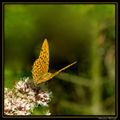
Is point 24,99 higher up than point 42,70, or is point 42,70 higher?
point 42,70

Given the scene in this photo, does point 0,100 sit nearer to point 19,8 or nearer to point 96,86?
point 19,8

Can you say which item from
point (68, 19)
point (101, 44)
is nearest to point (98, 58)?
point (101, 44)

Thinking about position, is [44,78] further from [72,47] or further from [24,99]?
[72,47]

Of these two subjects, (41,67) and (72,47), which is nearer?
(41,67)

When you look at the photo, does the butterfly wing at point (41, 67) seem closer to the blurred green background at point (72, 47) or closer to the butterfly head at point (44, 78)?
the butterfly head at point (44, 78)

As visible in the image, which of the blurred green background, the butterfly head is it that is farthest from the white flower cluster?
the blurred green background

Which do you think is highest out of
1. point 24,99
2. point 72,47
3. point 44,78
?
point 72,47

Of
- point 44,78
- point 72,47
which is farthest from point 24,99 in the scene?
point 72,47
